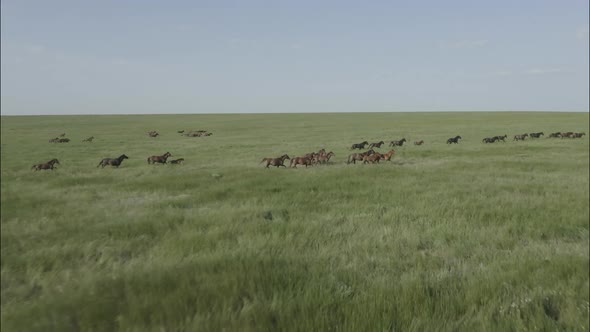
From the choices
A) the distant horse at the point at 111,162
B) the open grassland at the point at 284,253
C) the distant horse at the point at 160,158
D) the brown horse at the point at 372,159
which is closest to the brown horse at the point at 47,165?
the open grassland at the point at 284,253

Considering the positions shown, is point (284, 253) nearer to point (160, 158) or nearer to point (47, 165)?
point (47, 165)

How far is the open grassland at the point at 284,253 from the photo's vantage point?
2977 mm

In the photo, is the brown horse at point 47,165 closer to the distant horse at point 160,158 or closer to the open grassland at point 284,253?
the open grassland at point 284,253

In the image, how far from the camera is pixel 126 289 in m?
3.28

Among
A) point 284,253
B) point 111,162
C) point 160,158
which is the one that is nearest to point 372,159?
point 160,158

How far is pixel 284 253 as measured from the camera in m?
4.88

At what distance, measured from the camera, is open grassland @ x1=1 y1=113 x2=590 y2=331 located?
2.98 meters

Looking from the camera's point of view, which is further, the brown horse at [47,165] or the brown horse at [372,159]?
the brown horse at [372,159]

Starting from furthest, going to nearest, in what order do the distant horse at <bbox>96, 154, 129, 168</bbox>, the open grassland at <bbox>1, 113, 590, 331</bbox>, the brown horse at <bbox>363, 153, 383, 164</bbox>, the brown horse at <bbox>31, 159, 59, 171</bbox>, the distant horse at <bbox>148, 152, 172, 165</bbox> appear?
the brown horse at <bbox>363, 153, 383, 164</bbox> → the distant horse at <bbox>148, 152, 172, 165</bbox> → the distant horse at <bbox>96, 154, 129, 168</bbox> → the brown horse at <bbox>31, 159, 59, 171</bbox> → the open grassland at <bbox>1, 113, 590, 331</bbox>

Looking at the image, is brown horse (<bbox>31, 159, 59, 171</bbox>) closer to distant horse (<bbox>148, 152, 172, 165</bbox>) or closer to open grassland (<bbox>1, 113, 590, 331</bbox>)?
open grassland (<bbox>1, 113, 590, 331</bbox>)

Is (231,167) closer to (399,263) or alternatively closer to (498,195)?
(498,195)

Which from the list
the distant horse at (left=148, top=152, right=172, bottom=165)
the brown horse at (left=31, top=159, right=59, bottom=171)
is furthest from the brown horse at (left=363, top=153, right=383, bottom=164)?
the brown horse at (left=31, top=159, right=59, bottom=171)

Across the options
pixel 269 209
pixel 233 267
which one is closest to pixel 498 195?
pixel 269 209

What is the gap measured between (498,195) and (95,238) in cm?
987
